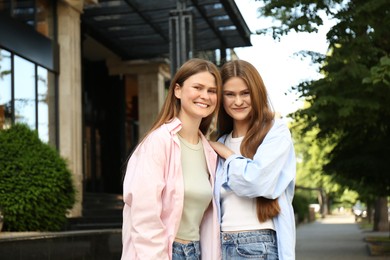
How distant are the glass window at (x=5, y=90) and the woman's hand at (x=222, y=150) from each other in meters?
13.1

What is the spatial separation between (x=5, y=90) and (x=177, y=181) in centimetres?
1388

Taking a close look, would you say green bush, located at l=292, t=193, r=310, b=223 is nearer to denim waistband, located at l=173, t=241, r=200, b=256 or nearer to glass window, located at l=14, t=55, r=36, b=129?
glass window, located at l=14, t=55, r=36, b=129

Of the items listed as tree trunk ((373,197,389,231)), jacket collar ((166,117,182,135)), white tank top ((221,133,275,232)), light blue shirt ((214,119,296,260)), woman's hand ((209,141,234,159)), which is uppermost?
Answer: jacket collar ((166,117,182,135))

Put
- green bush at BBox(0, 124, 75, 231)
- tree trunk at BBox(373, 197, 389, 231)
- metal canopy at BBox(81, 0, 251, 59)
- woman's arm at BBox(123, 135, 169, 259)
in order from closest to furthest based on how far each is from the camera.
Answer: woman's arm at BBox(123, 135, 169, 259), green bush at BBox(0, 124, 75, 231), metal canopy at BBox(81, 0, 251, 59), tree trunk at BBox(373, 197, 389, 231)

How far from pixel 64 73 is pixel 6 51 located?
2.70 m

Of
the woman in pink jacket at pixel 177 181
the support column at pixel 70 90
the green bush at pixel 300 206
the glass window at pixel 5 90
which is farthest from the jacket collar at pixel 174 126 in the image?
the green bush at pixel 300 206

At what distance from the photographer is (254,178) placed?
11.2ft

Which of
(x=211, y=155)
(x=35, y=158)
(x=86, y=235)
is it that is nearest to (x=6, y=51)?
(x=35, y=158)

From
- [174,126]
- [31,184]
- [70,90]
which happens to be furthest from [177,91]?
[70,90]

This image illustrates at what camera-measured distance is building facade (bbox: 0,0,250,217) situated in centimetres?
1689

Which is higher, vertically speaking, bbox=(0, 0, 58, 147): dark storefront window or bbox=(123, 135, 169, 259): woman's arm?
bbox=(0, 0, 58, 147): dark storefront window

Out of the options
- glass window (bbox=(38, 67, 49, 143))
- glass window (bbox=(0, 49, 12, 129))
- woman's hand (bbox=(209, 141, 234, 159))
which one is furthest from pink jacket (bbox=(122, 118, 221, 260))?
glass window (bbox=(38, 67, 49, 143))

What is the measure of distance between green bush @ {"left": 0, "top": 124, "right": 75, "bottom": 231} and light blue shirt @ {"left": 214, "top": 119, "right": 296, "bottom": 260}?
8.22 meters

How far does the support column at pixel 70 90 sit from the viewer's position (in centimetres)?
1891
